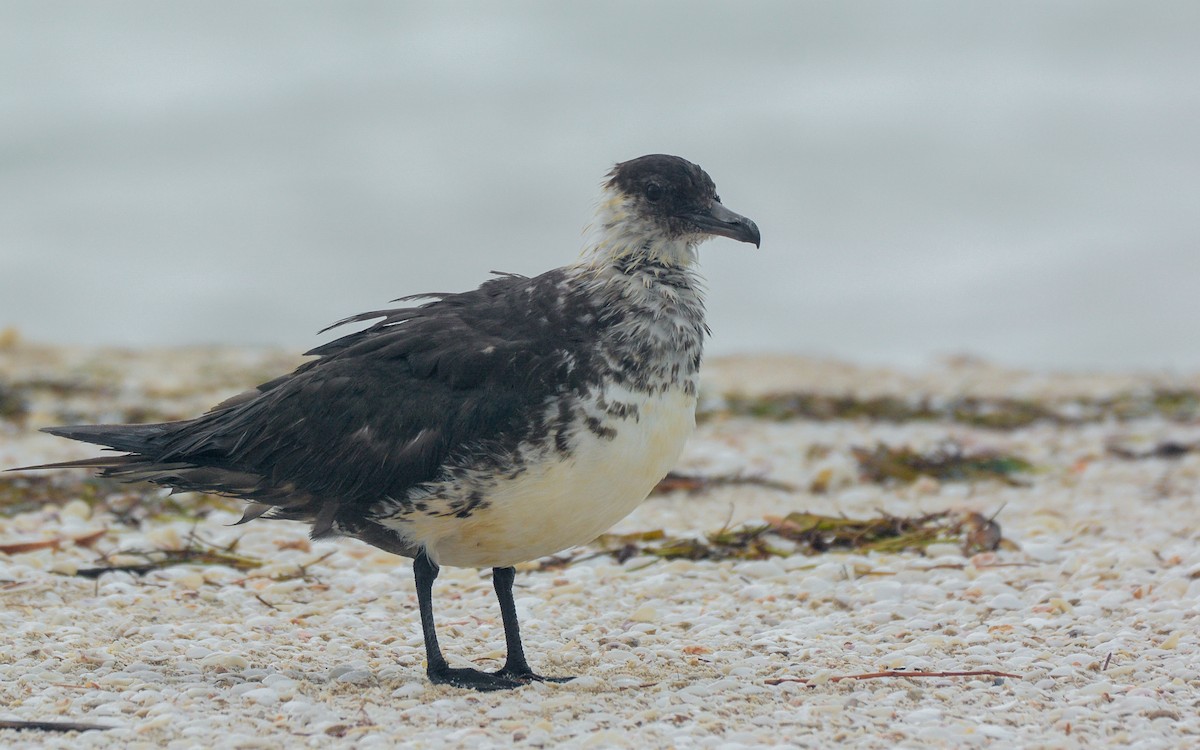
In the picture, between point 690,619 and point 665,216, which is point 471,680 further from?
point 665,216

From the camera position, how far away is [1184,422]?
468 inches

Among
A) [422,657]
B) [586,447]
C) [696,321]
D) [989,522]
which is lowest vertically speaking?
[422,657]

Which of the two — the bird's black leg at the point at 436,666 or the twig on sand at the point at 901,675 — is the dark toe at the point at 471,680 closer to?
the bird's black leg at the point at 436,666

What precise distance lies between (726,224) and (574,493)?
1501 millimetres

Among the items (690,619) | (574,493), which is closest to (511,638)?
(574,493)

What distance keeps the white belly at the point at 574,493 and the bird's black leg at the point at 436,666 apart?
87mm

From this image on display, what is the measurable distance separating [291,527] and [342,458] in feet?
9.88

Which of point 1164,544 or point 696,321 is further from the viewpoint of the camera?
point 1164,544

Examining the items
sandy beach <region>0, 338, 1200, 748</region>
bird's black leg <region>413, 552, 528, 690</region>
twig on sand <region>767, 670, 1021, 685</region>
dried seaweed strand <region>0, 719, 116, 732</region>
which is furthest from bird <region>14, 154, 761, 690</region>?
dried seaweed strand <region>0, 719, 116, 732</region>

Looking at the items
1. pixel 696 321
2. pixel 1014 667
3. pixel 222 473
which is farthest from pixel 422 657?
pixel 1014 667

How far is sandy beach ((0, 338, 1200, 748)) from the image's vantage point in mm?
4652

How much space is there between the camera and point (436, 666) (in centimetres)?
543

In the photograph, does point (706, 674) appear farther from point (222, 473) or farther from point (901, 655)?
point (222, 473)

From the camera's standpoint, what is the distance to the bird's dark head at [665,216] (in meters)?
5.95
